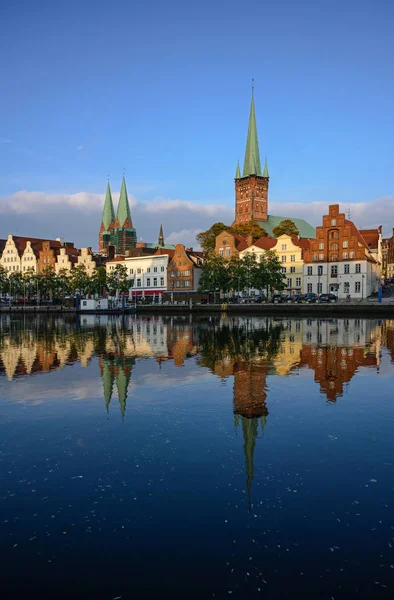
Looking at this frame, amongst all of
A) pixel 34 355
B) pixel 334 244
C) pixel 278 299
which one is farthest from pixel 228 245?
pixel 34 355

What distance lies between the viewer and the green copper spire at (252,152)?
18450 centimetres

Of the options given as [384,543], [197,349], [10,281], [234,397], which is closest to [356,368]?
[234,397]

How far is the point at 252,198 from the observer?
18662 cm

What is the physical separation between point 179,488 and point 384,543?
3992 millimetres

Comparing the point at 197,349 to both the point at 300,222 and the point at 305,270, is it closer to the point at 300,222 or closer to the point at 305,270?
the point at 305,270

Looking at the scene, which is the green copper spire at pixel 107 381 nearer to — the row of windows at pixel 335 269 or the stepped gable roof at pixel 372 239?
the row of windows at pixel 335 269

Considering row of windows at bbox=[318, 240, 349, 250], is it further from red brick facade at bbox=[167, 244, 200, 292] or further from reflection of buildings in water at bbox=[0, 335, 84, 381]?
reflection of buildings in water at bbox=[0, 335, 84, 381]

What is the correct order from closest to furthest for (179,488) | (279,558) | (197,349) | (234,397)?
(279,558) < (179,488) < (234,397) < (197,349)

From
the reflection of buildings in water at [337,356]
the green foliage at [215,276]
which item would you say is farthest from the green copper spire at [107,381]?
the green foliage at [215,276]

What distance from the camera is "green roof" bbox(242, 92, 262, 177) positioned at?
18450 cm

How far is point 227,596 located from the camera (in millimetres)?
6738

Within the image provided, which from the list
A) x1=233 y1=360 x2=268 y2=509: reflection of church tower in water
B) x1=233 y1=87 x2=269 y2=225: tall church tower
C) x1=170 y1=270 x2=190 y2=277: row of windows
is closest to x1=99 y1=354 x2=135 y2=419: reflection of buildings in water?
x1=233 y1=360 x2=268 y2=509: reflection of church tower in water

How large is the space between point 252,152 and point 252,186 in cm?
1426

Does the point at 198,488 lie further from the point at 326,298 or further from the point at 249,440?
the point at 326,298
